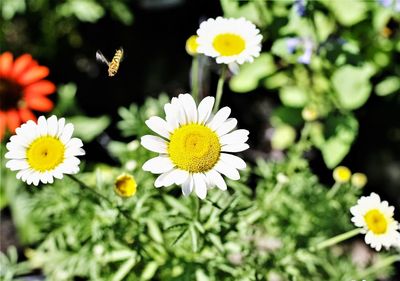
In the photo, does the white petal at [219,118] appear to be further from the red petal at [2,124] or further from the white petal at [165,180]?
the red petal at [2,124]

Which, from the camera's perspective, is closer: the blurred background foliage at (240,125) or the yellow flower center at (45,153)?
the yellow flower center at (45,153)

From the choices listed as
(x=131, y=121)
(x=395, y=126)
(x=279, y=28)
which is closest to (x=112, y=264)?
(x=131, y=121)

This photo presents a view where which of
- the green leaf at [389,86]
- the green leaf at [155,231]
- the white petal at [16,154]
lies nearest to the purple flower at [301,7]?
the green leaf at [389,86]

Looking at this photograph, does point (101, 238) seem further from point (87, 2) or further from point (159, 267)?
point (87, 2)

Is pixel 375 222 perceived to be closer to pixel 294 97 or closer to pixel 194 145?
pixel 194 145

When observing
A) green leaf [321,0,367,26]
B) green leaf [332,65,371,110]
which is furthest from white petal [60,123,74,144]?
green leaf [321,0,367,26]

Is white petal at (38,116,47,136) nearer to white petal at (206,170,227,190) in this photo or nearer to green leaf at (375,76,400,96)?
white petal at (206,170,227,190)

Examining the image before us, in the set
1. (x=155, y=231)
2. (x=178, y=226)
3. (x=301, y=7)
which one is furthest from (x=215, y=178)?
(x=301, y=7)
